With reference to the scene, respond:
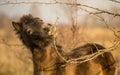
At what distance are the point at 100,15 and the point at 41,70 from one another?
1529 mm

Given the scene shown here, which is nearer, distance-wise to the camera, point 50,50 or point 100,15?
point 100,15

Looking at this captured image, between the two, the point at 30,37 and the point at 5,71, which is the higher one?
the point at 30,37

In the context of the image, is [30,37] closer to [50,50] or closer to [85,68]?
[50,50]

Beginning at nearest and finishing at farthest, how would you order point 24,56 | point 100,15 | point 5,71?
point 100,15 → point 24,56 → point 5,71

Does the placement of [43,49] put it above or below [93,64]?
above

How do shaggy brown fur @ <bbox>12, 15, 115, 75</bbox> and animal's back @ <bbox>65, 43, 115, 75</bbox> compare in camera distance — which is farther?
animal's back @ <bbox>65, 43, 115, 75</bbox>

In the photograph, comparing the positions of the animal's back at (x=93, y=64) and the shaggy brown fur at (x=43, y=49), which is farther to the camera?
the animal's back at (x=93, y=64)

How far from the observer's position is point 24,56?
1320cm

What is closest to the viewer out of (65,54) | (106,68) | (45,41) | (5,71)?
(45,41)

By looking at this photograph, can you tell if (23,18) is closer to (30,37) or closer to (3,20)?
(30,37)

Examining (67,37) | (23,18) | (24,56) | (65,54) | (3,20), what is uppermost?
(23,18)

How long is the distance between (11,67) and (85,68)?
11150 millimetres

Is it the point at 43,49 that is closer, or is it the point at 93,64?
the point at 43,49

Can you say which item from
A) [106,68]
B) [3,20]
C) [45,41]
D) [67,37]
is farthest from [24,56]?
[3,20]
